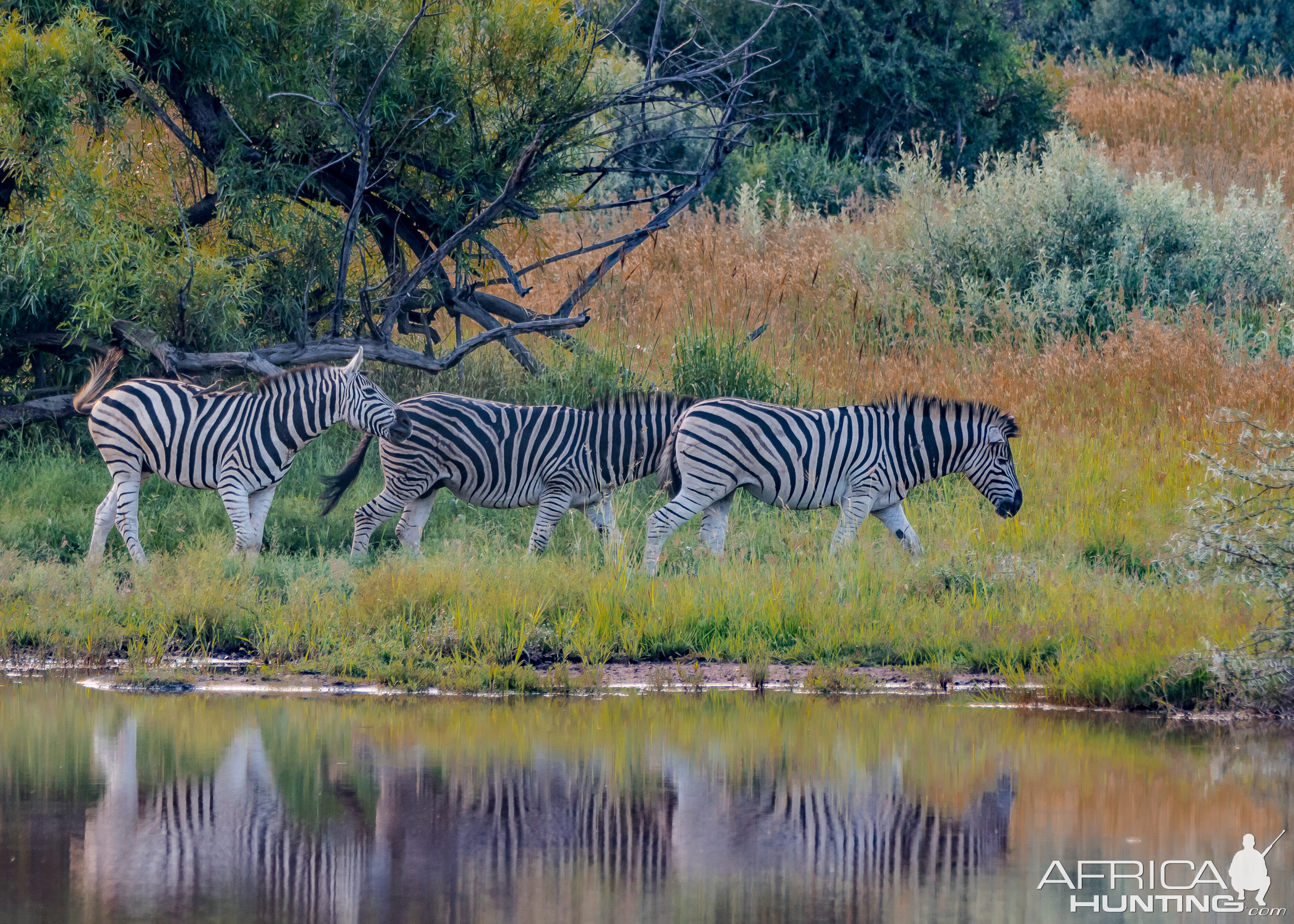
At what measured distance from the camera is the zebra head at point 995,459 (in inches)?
432

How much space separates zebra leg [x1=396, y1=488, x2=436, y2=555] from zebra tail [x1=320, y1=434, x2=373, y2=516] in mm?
518

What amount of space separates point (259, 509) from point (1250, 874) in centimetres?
757

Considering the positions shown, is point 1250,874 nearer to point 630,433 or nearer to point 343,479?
point 630,433

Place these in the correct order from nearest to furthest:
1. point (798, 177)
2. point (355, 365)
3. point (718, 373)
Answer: point (355, 365) < point (718, 373) < point (798, 177)

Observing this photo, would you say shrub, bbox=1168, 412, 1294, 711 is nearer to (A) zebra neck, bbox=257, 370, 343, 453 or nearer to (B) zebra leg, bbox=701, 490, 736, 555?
(B) zebra leg, bbox=701, 490, 736, 555

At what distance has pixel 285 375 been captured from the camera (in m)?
11.0

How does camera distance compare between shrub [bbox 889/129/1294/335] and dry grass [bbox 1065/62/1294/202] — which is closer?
shrub [bbox 889/129/1294/335]

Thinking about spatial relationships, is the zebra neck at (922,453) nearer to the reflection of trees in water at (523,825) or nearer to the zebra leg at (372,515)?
the zebra leg at (372,515)

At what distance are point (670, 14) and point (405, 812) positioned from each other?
19.7 meters

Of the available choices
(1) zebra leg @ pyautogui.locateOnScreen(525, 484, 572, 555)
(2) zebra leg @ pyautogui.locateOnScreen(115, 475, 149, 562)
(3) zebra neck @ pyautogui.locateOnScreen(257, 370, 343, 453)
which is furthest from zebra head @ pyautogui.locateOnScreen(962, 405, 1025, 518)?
(2) zebra leg @ pyautogui.locateOnScreen(115, 475, 149, 562)

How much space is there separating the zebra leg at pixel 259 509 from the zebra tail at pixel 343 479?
1.42 feet

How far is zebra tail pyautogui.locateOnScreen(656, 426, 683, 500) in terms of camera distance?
10.8 meters
